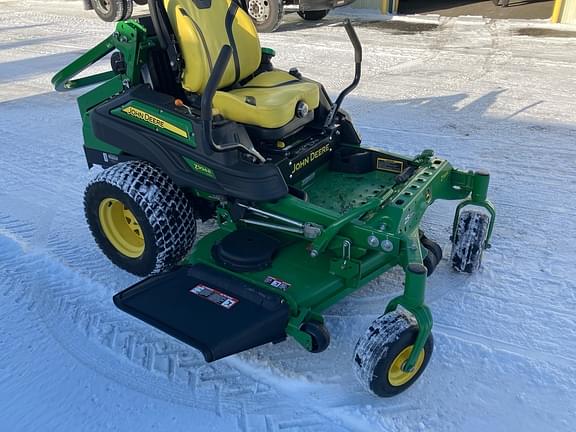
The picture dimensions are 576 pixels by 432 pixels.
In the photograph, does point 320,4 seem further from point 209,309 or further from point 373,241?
point 209,309

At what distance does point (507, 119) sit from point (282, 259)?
3.47 metres

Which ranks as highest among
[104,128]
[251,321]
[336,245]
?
[104,128]

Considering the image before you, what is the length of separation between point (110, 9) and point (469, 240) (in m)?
9.37

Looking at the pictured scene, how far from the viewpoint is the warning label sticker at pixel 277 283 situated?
2697mm

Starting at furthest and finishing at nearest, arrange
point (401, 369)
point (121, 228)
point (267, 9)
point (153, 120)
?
point (267, 9) → point (121, 228) → point (153, 120) → point (401, 369)

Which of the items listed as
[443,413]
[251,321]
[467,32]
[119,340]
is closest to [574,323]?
[443,413]

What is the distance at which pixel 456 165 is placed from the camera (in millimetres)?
4535

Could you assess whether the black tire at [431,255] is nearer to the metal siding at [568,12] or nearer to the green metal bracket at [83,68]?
the green metal bracket at [83,68]

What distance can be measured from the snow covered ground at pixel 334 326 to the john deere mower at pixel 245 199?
19cm

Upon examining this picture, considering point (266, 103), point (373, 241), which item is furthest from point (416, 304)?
point (266, 103)

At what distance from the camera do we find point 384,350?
2.29 meters

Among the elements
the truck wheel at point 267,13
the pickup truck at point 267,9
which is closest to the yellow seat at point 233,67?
the pickup truck at point 267,9

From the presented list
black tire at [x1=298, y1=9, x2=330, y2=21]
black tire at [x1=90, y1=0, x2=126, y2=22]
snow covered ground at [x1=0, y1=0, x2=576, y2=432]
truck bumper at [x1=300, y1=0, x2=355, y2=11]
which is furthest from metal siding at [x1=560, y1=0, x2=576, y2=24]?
black tire at [x1=90, y1=0, x2=126, y2=22]

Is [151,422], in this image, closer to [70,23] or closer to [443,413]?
[443,413]
